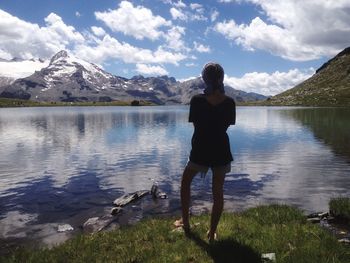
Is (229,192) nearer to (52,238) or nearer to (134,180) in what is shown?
(134,180)

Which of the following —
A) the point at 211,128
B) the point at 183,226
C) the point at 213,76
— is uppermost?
the point at 213,76

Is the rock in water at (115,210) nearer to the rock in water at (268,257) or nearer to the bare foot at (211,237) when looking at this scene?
the bare foot at (211,237)

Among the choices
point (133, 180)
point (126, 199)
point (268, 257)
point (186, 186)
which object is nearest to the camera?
point (268, 257)

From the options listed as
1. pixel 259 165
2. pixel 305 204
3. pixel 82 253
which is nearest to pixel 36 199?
pixel 82 253

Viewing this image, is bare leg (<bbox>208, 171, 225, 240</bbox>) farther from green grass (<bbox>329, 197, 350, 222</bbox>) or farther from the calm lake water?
the calm lake water

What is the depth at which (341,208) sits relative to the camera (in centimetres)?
1844

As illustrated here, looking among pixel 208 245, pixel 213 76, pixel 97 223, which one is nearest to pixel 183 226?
pixel 208 245

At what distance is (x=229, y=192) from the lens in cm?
2784

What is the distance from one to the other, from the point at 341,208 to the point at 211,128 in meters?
10.2

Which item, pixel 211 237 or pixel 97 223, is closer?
pixel 211 237

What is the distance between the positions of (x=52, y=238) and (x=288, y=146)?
43194 mm

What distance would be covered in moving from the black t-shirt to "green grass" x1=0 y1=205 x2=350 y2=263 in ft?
8.48

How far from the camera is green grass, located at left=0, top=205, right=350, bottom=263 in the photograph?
11.1m

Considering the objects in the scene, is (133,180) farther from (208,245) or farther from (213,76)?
(213,76)
